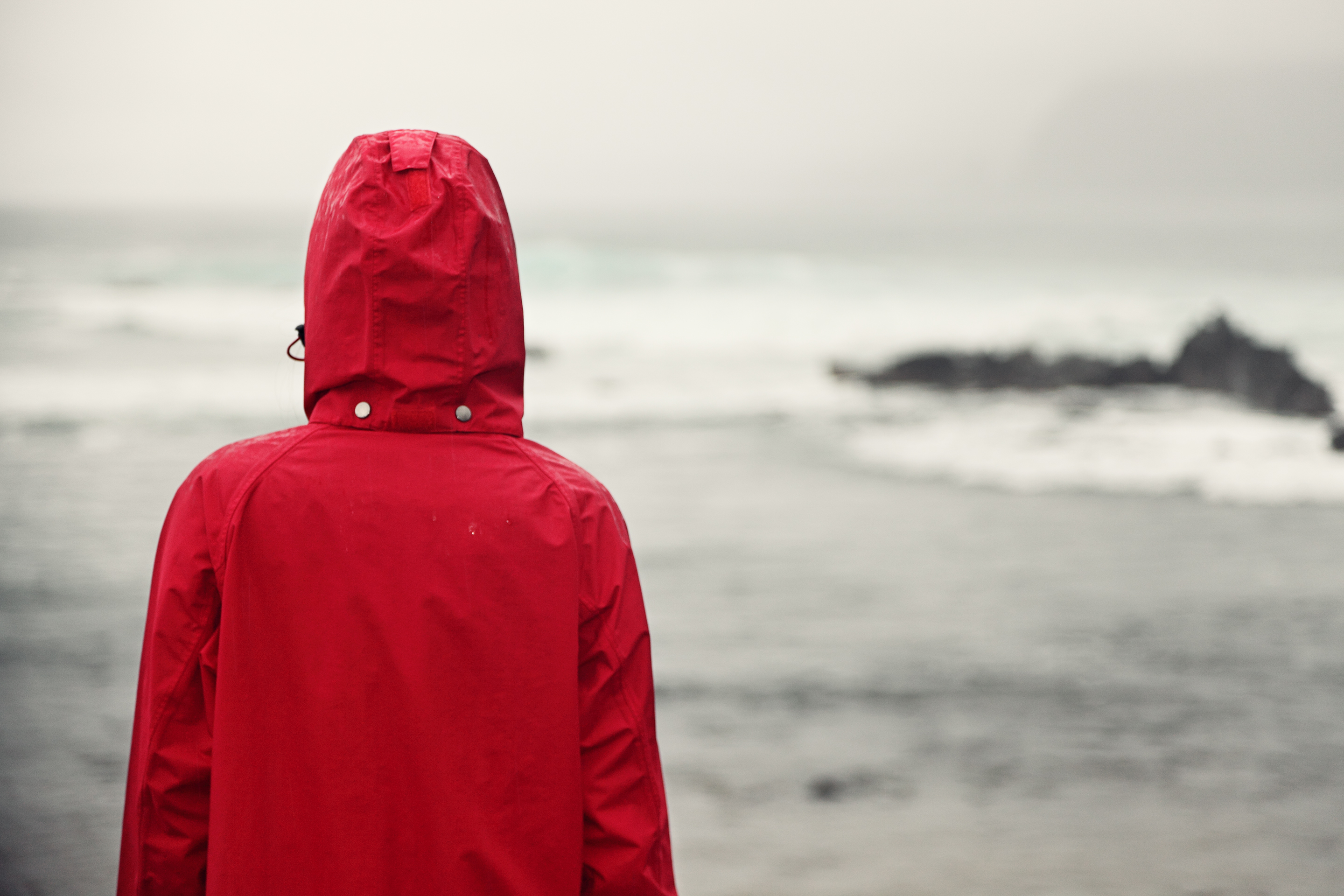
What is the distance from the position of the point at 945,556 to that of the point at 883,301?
3.28 metres

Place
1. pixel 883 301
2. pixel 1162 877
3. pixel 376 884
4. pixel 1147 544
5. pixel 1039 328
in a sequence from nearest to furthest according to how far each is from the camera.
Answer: pixel 376 884
pixel 1162 877
pixel 1147 544
pixel 1039 328
pixel 883 301

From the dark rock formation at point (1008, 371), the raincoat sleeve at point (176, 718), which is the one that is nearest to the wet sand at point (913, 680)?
the dark rock formation at point (1008, 371)

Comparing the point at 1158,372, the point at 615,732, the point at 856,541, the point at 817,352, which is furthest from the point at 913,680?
the point at 817,352

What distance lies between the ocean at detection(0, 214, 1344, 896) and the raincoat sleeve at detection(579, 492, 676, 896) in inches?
65.0

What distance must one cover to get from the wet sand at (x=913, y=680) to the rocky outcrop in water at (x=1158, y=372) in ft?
2.41

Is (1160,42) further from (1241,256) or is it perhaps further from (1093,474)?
(1093,474)

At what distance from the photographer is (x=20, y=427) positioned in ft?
21.2

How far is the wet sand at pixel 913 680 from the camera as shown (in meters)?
2.61

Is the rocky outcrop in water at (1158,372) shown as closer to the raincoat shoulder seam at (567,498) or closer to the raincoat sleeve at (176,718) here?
the raincoat shoulder seam at (567,498)

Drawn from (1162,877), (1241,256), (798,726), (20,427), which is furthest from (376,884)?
(1241,256)

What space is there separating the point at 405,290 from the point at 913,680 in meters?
3.40

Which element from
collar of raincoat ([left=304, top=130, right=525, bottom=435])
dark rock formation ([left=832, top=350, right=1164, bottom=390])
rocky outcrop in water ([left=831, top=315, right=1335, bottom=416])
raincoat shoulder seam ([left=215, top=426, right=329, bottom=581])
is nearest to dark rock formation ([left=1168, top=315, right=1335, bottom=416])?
rocky outcrop in water ([left=831, top=315, right=1335, bottom=416])

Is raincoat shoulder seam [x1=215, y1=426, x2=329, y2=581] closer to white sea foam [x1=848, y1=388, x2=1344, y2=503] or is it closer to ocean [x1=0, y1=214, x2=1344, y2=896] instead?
ocean [x1=0, y1=214, x2=1344, y2=896]

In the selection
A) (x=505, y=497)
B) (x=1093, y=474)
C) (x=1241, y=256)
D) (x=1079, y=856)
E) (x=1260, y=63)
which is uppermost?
(x=1260, y=63)
